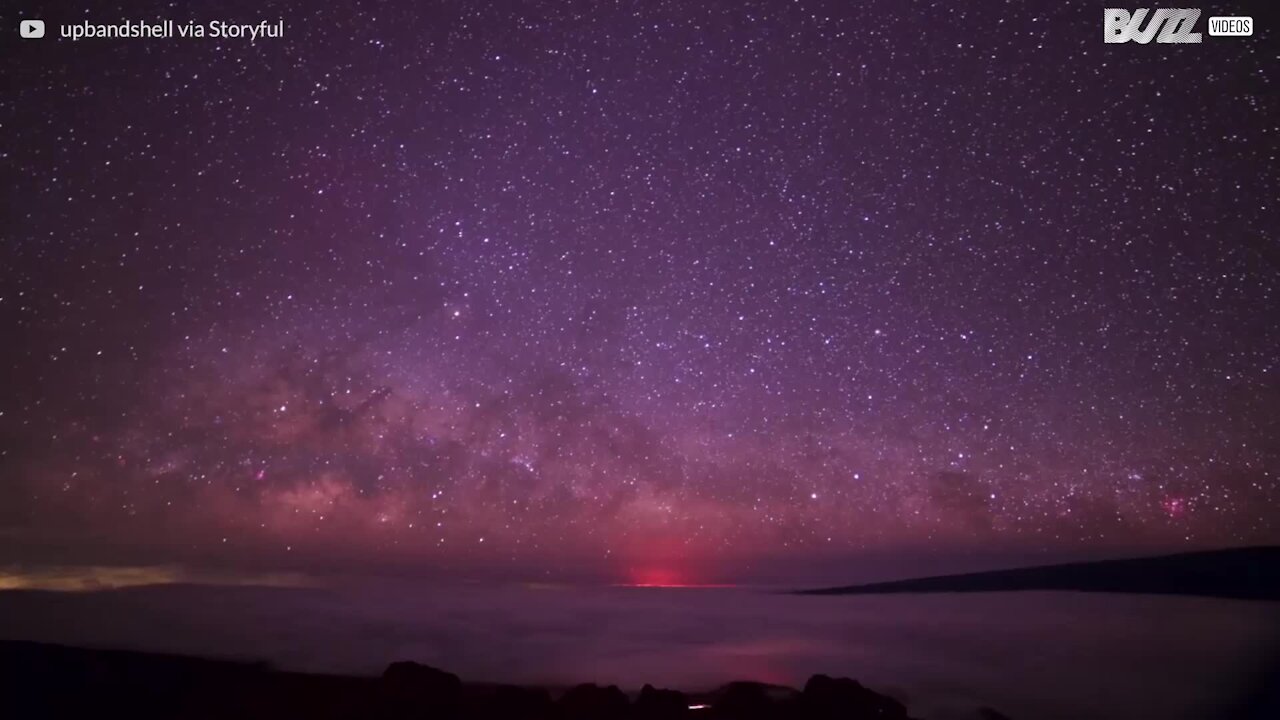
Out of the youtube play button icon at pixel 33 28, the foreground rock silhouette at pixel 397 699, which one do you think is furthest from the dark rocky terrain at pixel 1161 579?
the youtube play button icon at pixel 33 28

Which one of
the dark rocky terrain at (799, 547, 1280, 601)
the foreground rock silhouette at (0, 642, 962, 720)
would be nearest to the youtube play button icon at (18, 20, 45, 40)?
the foreground rock silhouette at (0, 642, 962, 720)

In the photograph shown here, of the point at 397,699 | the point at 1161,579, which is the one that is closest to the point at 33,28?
the point at 397,699

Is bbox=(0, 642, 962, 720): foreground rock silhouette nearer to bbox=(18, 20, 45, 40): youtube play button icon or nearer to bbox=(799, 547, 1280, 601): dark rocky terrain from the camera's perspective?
bbox=(18, 20, 45, 40): youtube play button icon

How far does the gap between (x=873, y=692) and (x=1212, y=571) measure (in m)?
46.9

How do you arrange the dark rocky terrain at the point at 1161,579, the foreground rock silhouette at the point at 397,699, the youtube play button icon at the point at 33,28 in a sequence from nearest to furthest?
the youtube play button icon at the point at 33,28, the foreground rock silhouette at the point at 397,699, the dark rocky terrain at the point at 1161,579

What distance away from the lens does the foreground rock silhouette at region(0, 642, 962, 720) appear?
2548 cm

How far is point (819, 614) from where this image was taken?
4503 centimetres

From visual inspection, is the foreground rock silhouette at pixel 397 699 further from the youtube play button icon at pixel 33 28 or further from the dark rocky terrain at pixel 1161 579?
the dark rocky terrain at pixel 1161 579

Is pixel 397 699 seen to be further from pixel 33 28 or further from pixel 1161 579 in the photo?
pixel 1161 579

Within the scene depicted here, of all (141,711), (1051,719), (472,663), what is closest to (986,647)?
(1051,719)

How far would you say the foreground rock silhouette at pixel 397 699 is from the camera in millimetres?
25484

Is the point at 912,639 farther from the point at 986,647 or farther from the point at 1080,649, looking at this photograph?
the point at 1080,649

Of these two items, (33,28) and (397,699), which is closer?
(33,28)

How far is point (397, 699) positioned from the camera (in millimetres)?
25906
